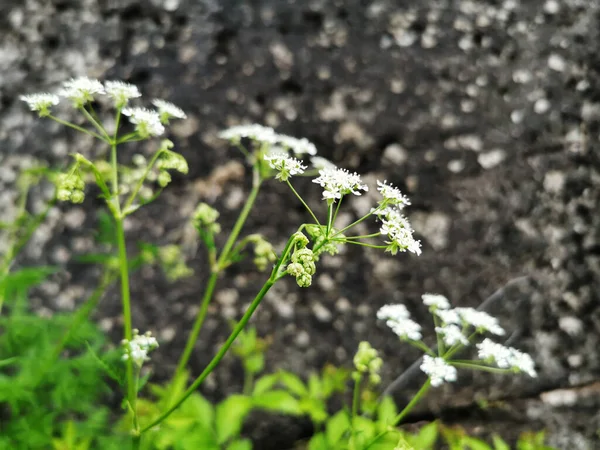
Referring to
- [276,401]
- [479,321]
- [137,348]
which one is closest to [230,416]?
[276,401]

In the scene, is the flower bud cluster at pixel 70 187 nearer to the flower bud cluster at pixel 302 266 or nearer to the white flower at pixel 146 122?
the white flower at pixel 146 122

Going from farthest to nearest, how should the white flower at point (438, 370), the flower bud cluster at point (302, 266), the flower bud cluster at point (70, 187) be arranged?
the white flower at point (438, 370) < the flower bud cluster at point (70, 187) < the flower bud cluster at point (302, 266)

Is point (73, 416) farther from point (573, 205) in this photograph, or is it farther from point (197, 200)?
point (573, 205)

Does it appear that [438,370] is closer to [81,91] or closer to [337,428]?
[337,428]

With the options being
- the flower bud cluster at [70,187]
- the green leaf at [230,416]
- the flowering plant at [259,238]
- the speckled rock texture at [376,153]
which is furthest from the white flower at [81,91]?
the green leaf at [230,416]

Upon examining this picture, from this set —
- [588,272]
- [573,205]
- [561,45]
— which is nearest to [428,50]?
[561,45]
